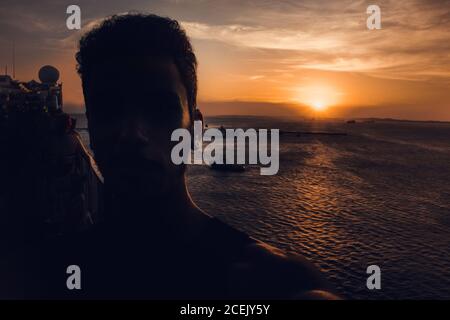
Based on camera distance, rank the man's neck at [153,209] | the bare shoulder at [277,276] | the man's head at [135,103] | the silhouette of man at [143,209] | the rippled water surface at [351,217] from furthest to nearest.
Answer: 1. the rippled water surface at [351,217]
2. the man's neck at [153,209]
3. the man's head at [135,103]
4. the silhouette of man at [143,209]
5. the bare shoulder at [277,276]

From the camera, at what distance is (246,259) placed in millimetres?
2953

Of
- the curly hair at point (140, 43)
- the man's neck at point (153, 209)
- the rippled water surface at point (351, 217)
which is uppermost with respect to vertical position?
the curly hair at point (140, 43)

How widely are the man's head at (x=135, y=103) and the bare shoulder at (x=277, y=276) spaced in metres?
1.11

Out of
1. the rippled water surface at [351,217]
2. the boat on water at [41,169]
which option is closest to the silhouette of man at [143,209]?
the boat on water at [41,169]

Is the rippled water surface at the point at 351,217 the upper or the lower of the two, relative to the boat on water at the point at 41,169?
lower

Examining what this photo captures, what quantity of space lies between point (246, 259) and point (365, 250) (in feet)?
114

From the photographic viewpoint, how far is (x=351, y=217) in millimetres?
→ 44062

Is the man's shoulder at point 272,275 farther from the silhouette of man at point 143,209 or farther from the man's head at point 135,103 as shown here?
the man's head at point 135,103

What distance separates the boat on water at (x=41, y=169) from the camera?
6395 millimetres

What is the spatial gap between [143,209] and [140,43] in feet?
5.61

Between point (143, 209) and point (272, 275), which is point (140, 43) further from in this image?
point (272, 275)

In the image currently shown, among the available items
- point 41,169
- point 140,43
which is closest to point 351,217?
point 41,169
